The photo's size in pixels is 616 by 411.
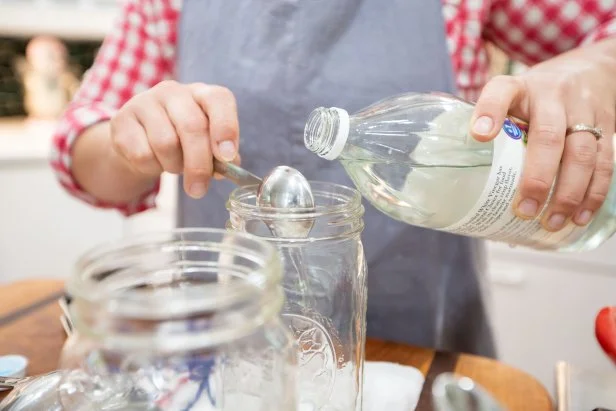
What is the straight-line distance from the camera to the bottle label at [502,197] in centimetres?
38

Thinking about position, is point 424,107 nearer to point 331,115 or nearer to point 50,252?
point 331,115

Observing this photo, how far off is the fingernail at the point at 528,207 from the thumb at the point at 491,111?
0.18ft

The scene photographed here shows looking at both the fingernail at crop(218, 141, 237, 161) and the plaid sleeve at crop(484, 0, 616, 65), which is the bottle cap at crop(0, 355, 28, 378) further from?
the plaid sleeve at crop(484, 0, 616, 65)

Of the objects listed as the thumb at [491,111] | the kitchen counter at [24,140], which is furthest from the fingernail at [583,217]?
the kitchen counter at [24,140]

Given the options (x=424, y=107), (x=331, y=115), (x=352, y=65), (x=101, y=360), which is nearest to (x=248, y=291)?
(x=101, y=360)

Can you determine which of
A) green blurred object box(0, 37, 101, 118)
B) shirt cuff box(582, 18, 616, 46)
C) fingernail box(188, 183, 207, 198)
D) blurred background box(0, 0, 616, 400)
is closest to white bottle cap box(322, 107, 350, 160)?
→ fingernail box(188, 183, 207, 198)

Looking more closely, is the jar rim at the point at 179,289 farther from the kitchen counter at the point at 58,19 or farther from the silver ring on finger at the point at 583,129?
the kitchen counter at the point at 58,19

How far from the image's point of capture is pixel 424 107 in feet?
1.55

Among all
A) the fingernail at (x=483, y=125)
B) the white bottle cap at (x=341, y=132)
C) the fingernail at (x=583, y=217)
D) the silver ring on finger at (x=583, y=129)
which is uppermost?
the fingernail at (x=483, y=125)

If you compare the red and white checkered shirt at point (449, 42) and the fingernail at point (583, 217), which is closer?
the fingernail at point (583, 217)

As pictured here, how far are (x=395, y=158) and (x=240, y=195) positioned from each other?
12cm

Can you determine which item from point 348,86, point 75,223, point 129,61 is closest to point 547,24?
point 348,86

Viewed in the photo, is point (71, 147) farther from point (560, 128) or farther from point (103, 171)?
point (560, 128)

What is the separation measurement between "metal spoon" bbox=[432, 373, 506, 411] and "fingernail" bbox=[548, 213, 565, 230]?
0.13 metres
